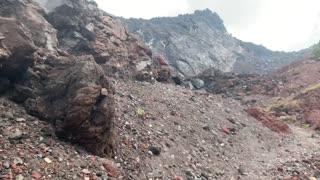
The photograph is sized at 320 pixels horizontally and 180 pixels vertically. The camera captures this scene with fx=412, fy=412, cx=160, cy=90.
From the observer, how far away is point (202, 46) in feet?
321

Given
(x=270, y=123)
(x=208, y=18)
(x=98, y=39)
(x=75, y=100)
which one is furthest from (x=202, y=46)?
(x=75, y=100)

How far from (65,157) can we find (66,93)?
225 cm

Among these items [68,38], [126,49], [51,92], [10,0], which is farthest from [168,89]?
[51,92]

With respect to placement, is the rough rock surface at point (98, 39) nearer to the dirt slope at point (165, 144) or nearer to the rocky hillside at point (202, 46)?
the dirt slope at point (165, 144)

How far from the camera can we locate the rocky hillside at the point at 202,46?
87488 millimetres

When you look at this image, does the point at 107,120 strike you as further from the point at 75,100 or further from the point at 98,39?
the point at 98,39

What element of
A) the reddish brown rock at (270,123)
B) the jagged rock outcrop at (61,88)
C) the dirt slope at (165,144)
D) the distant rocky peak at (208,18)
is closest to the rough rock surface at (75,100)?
the jagged rock outcrop at (61,88)

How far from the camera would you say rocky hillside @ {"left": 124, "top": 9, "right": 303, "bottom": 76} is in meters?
87.5

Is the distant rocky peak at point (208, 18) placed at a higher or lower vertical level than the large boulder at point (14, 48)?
higher

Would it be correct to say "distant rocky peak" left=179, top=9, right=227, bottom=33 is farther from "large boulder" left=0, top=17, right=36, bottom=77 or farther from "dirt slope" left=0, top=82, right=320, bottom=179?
"large boulder" left=0, top=17, right=36, bottom=77

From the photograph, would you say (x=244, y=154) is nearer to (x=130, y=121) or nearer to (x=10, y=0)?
(x=130, y=121)

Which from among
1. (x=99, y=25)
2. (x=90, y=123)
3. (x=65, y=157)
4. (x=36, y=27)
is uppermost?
(x=99, y=25)

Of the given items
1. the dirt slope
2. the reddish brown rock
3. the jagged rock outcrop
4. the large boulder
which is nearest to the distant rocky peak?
the reddish brown rock

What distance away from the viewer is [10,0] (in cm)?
1861
